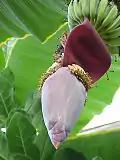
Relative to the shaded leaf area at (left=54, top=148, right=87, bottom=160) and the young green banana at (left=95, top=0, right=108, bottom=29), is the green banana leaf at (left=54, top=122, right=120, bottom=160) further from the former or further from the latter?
the young green banana at (left=95, top=0, right=108, bottom=29)

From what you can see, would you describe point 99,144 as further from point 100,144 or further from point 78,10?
point 78,10

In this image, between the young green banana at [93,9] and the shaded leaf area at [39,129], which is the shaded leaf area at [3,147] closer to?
the shaded leaf area at [39,129]

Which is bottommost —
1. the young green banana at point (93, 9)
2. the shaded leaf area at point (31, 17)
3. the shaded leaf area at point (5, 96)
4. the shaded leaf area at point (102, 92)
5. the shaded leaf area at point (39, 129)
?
the shaded leaf area at point (102, 92)

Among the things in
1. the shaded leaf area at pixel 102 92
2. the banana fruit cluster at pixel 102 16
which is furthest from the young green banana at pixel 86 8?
the shaded leaf area at pixel 102 92

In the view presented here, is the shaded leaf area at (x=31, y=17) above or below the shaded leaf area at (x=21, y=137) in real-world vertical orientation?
above

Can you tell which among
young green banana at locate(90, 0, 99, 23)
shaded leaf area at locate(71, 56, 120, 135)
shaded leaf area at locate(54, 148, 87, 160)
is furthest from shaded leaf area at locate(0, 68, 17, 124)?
shaded leaf area at locate(71, 56, 120, 135)

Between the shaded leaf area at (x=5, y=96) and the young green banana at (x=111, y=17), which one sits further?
the shaded leaf area at (x=5, y=96)

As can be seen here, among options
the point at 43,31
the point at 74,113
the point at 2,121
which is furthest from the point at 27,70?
the point at 74,113
